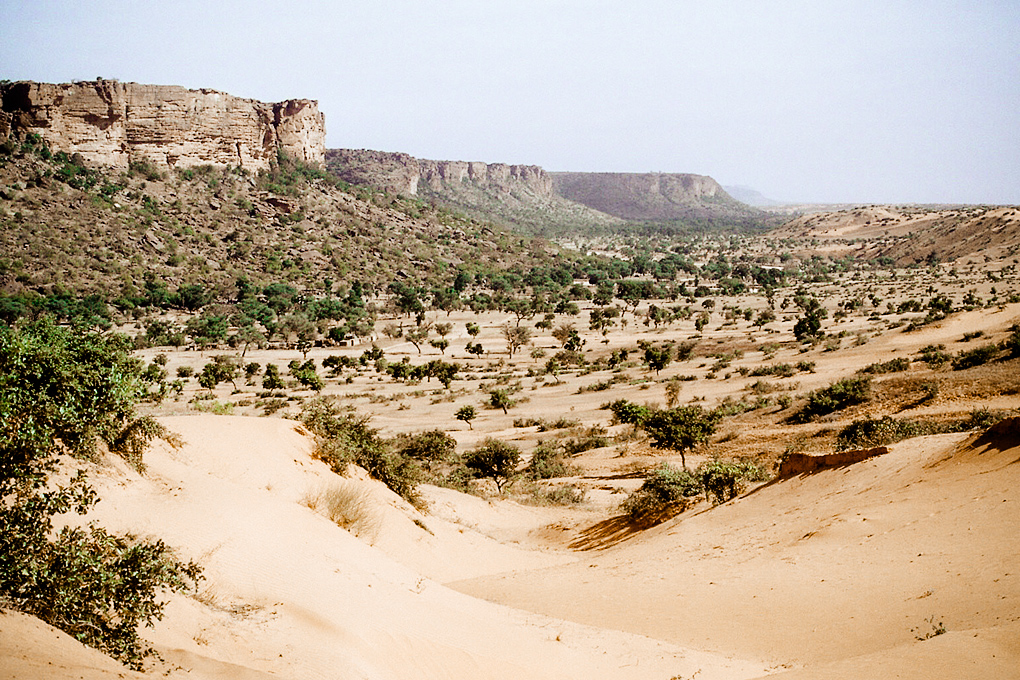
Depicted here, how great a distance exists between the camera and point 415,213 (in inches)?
4466

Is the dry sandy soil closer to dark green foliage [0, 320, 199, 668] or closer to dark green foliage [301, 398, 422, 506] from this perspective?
dark green foliage [0, 320, 199, 668]

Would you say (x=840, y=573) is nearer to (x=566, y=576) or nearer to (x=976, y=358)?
(x=566, y=576)

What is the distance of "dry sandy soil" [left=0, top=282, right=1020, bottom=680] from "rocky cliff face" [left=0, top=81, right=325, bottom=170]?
9190 centimetres

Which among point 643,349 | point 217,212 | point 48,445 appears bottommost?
point 643,349

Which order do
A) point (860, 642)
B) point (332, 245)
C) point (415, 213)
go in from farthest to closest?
point (415, 213) < point (332, 245) < point (860, 642)

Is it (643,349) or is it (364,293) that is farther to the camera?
(364,293)

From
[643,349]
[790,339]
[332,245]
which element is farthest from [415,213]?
[790,339]

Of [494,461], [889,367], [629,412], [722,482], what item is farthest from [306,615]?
[889,367]

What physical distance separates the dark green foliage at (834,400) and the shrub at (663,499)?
1004 cm

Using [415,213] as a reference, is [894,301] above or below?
below

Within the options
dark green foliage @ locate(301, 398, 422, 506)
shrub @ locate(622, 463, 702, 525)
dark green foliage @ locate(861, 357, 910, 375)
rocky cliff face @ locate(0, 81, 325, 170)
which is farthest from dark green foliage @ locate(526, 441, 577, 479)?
rocky cliff face @ locate(0, 81, 325, 170)

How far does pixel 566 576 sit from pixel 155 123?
101 metres

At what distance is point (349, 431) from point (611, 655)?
31.1 feet

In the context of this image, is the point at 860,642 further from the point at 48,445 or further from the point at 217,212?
the point at 217,212
